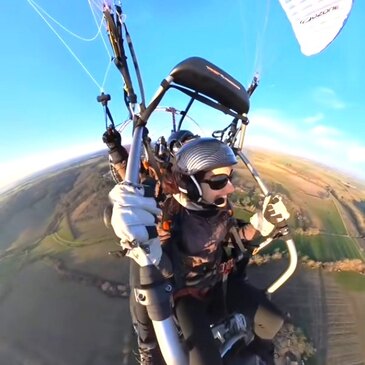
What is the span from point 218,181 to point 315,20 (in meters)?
0.87

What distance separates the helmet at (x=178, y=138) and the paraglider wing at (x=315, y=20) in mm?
795

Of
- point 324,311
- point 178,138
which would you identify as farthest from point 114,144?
point 324,311

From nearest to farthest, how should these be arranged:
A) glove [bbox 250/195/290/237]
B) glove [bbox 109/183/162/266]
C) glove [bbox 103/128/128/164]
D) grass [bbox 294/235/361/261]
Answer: glove [bbox 109/183/162/266]
glove [bbox 103/128/128/164]
glove [bbox 250/195/290/237]
grass [bbox 294/235/361/261]

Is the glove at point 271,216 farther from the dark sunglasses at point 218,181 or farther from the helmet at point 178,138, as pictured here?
the helmet at point 178,138

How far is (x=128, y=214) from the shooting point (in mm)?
1073

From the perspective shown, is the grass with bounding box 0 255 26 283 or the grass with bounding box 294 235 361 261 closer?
the grass with bounding box 0 255 26 283

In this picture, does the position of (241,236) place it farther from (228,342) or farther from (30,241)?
(30,241)

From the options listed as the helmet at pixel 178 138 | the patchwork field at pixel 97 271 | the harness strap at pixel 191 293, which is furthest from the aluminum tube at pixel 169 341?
the patchwork field at pixel 97 271

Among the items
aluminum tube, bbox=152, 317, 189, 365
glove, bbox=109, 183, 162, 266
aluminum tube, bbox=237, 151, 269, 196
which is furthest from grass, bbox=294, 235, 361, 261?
glove, bbox=109, 183, 162, 266

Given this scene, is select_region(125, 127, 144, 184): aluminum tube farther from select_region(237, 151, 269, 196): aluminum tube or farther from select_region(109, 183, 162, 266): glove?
select_region(237, 151, 269, 196): aluminum tube

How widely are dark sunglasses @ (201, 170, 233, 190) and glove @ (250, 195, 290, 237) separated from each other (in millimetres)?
248

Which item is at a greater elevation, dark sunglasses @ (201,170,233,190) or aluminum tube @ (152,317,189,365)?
dark sunglasses @ (201,170,233,190)

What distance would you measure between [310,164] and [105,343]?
3896 millimetres

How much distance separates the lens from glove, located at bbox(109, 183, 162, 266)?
3.51 ft
